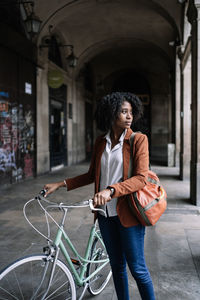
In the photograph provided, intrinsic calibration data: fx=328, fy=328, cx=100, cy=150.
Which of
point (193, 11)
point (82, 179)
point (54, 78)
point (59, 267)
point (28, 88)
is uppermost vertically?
point (193, 11)

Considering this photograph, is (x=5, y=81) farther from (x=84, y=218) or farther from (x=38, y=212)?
(x=84, y=218)

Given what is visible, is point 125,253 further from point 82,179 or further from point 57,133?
point 57,133

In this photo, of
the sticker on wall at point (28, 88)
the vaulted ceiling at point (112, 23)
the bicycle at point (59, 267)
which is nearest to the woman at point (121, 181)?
the bicycle at point (59, 267)

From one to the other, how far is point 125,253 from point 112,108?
3.29 feet

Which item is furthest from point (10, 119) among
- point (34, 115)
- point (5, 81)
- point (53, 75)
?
point (53, 75)

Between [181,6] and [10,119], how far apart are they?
259 inches

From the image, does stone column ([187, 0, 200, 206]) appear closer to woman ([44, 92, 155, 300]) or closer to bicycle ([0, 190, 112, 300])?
bicycle ([0, 190, 112, 300])

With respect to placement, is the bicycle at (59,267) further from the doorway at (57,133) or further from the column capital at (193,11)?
the doorway at (57,133)

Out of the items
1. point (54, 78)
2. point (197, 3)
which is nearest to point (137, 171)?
point (197, 3)

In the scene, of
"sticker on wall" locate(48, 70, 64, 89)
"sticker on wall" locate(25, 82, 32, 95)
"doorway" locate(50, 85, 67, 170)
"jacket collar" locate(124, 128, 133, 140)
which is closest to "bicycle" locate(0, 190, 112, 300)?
"jacket collar" locate(124, 128, 133, 140)

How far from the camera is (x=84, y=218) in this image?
5875 millimetres

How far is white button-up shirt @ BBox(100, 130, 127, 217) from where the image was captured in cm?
227

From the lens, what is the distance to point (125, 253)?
2.23 meters

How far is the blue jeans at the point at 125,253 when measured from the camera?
7.22 feet
